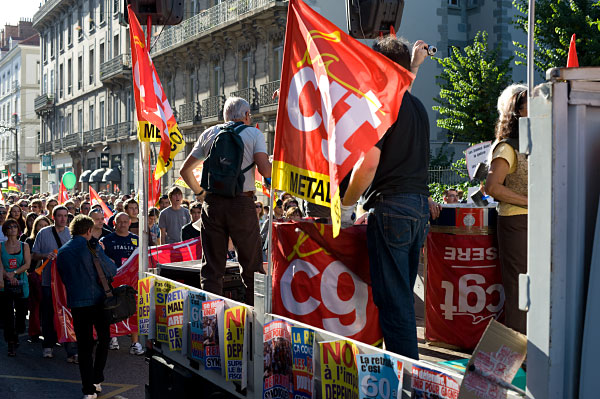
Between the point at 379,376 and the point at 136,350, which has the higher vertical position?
the point at 379,376

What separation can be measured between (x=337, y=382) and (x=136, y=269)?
5742 mm

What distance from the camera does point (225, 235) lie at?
518 cm

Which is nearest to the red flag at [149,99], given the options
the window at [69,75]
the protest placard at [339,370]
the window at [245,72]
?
the protest placard at [339,370]

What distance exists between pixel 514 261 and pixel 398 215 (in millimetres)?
978

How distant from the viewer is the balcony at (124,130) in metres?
40.4

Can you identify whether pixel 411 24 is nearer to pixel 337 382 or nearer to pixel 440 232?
pixel 440 232

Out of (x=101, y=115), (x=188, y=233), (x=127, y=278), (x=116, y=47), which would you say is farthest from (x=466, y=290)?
(x=101, y=115)

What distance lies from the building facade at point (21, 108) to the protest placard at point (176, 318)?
67.6 meters

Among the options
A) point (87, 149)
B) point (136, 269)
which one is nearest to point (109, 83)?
point (87, 149)

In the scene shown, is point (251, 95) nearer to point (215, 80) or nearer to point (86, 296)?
point (215, 80)

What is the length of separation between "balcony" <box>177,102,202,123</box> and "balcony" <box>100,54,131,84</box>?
7.57 meters

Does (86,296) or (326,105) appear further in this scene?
(86,296)

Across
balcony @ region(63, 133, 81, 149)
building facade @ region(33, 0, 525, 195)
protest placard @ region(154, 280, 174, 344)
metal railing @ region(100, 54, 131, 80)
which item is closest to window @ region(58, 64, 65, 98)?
building facade @ region(33, 0, 525, 195)

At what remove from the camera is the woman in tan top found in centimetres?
408
